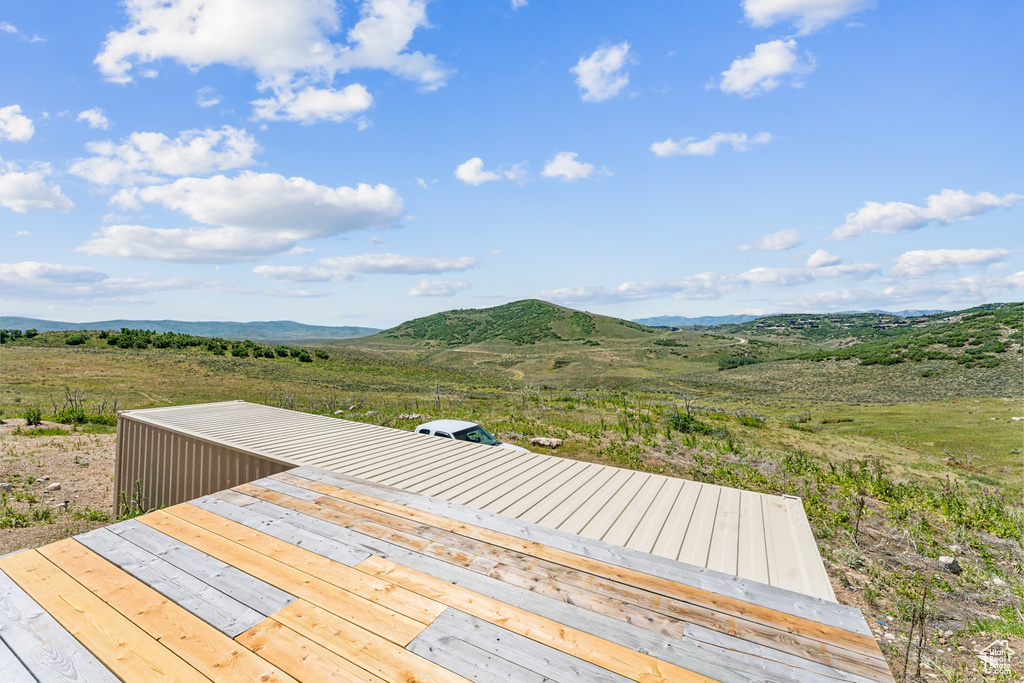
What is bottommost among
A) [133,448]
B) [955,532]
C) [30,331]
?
[955,532]

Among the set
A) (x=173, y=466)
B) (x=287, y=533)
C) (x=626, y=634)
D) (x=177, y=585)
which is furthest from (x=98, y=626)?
(x=173, y=466)

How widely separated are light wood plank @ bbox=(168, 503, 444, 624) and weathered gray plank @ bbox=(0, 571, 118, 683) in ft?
4.08

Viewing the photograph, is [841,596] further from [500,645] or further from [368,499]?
[368,499]

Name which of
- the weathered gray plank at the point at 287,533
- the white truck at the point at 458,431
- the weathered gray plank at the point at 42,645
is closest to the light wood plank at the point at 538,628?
the weathered gray plank at the point at 287,533

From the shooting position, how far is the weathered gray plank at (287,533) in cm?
387

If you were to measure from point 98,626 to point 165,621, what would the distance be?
1.24 feet

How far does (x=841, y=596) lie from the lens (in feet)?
21.5

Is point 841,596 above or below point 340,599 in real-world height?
below

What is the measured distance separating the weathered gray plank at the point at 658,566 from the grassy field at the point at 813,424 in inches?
129

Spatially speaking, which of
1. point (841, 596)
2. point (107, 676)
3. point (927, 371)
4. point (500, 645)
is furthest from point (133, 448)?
point (927, 371)

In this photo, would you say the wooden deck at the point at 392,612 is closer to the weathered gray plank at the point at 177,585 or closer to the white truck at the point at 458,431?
the weathered gray plank at the point at 177,585

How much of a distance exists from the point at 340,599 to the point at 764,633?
2.88 m

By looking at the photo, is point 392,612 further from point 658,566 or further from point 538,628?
point 658,566

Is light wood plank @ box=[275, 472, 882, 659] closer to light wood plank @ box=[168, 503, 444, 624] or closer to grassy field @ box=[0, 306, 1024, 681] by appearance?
light wood plank @ box=[168, 503, 444, 624]
